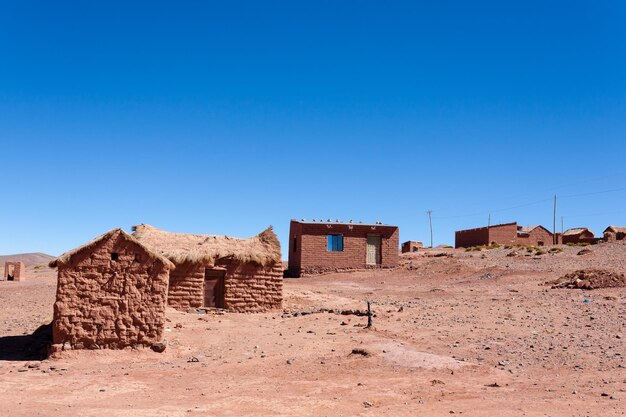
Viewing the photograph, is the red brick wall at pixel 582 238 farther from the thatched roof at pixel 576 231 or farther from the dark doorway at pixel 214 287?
the dark doorway at pixel 214 287

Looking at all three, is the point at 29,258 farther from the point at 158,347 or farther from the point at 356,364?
the point at 356,364

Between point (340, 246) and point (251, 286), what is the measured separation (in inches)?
676

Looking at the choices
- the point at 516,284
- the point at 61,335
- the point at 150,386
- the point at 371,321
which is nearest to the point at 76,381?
the point at 150,386

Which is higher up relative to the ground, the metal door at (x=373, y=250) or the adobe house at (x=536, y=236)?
the adobe house at (x=536, y=236)

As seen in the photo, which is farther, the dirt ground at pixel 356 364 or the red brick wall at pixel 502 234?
the red brick wall at pixel 502 234

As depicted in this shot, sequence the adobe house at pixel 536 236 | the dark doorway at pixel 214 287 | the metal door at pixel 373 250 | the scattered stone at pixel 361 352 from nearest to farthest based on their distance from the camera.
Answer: the scattered stone at pixel 361 352, the dark doorway at pixel 214 287, the metal door at pixel 373 250, the adobe house at pixel 536 236

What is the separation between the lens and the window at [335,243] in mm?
37469

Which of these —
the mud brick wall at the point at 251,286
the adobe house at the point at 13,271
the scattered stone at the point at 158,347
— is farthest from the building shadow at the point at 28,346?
the adobe house at the point at 13,271

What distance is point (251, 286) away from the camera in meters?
20.9

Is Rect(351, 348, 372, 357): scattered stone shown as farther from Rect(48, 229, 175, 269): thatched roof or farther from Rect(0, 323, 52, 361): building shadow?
Rect(0, 323, 52, 361): building shadow

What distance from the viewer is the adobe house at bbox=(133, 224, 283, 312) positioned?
19.9 meters

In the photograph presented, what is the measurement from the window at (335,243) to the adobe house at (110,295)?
23223 mm

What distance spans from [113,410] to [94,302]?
5.34m

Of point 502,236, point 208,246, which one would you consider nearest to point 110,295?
point 208,246
